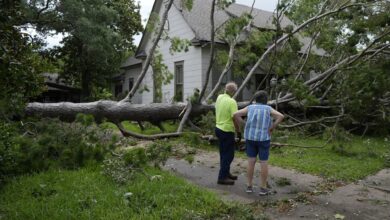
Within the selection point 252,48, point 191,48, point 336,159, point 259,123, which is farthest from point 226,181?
point 191,48

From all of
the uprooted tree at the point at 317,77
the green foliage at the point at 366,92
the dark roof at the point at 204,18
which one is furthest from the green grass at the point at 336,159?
the dark roof at the point at 204,18

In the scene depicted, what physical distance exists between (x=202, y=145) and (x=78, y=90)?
65.3ft

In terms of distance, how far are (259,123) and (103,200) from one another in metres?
2.40

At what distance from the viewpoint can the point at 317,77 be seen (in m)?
11.9

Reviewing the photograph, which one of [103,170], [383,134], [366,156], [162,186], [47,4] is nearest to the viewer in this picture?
[162,186]

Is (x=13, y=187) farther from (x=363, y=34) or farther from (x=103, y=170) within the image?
(x=363, y=34)

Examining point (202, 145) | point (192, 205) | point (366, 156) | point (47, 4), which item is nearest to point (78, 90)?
point (47, 4)

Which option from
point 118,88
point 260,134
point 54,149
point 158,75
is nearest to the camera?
point 260,134

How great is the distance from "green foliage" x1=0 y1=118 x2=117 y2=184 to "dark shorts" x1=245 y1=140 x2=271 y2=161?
2.47m

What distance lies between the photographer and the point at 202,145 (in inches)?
401

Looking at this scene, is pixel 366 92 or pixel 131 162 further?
pixel 366 92

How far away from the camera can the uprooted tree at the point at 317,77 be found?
419 inches

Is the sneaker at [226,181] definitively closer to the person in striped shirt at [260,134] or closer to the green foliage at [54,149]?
the person in striped shirt at [260,134]

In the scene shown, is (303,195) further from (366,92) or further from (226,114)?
(366,92)
